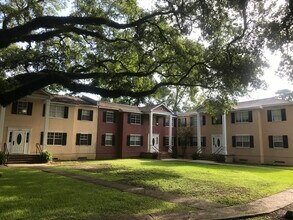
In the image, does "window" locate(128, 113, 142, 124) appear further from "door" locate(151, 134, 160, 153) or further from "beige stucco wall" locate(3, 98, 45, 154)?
"beige stucco wall" locate(3, 98, 45, 154)

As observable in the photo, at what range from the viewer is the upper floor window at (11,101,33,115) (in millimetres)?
23244

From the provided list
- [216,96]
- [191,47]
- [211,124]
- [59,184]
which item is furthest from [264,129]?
[59,184]

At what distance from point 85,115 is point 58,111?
3093 millimetres

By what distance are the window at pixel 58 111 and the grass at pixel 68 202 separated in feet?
50.5

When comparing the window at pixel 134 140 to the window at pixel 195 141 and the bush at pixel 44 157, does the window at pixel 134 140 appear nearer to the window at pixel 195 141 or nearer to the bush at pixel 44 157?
the window at pixel 195 141

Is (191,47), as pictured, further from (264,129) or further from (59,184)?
(264,129)

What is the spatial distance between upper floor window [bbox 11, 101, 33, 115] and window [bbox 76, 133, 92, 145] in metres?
5.64

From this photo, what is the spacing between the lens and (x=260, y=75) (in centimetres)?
1666

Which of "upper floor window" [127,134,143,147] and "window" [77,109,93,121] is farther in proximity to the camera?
"upper floor window" [127,134,143,147]

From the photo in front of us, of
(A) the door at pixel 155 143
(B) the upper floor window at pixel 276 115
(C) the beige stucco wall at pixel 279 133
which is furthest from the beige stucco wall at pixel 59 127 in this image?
(B) the upper floor window at pixel 276 115

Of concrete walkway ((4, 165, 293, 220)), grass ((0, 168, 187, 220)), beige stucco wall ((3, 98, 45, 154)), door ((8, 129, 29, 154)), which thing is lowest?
concrete walkway ((4, 165, 293, 220))

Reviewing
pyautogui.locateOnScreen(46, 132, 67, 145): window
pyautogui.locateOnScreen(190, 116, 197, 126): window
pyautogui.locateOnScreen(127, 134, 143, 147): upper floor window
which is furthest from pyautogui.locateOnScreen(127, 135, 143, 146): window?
pyautogui.locateOnScreen(46, 132, 67, 145): window

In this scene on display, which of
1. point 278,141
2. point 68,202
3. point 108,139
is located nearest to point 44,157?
point 108,139

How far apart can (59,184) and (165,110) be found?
2492 centimetres
